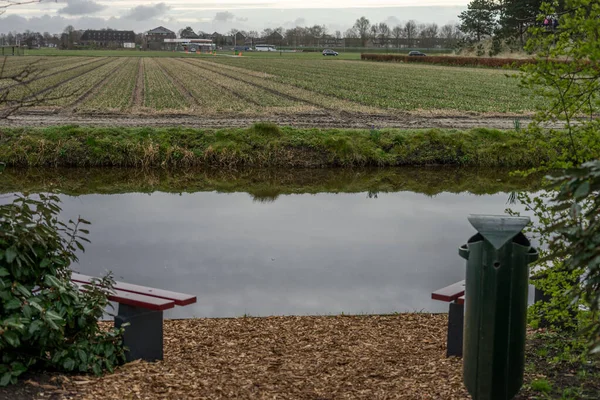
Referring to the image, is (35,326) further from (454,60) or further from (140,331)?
(454,60)

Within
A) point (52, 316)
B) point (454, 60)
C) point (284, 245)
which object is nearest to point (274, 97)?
point (284, 245)

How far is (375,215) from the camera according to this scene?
49.5 ft

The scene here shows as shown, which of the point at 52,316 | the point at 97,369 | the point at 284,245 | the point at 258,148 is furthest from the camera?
the point at 258,148

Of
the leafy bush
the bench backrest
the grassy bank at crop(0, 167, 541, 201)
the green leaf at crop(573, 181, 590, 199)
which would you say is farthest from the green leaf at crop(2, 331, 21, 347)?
the grassy bank at crop(0, 167, 541, 201)

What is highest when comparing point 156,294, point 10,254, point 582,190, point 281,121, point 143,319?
point 582,190

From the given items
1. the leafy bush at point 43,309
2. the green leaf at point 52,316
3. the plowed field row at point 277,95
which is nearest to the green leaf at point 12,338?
the leafy bush at point 43,309

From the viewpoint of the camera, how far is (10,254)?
208 inches

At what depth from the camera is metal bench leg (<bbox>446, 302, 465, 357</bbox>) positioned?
633 centimetres

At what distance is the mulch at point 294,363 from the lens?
550 centimetres

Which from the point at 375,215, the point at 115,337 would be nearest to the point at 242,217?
the point at 375,215

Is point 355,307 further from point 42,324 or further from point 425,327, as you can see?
point 42,324

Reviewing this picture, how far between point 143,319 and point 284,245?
6243mm

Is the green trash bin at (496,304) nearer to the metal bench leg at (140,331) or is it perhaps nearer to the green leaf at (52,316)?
the metal bench leg at (140,331)

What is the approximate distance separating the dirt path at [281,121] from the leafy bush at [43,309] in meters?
20.0
